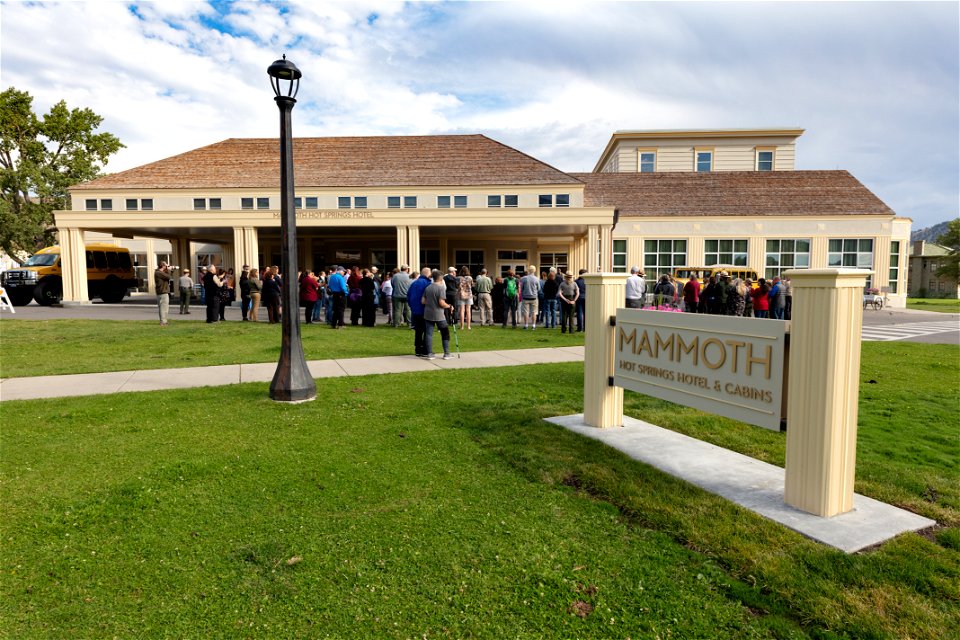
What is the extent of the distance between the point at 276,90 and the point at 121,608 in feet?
19.2

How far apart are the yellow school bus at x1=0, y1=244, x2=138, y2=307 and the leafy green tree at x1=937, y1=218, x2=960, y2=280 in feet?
230

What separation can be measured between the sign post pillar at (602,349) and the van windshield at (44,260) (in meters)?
32.7

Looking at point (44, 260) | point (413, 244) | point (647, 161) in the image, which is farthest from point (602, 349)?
point (647, 161)

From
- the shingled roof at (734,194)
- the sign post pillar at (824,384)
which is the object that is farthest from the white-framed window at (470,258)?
the sign post pillar at (824,384)

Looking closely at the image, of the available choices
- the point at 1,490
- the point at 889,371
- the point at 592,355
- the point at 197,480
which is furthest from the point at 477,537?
the point at 889,371

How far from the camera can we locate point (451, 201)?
32.2 metres

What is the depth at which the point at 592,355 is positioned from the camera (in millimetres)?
5957

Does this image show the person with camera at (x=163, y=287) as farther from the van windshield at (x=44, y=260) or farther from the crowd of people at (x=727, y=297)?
the van windshield at (x=44, y=260)

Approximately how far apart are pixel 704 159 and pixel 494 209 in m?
24.2

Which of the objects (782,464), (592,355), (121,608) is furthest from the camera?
(592,355)

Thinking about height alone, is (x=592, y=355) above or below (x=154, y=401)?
above

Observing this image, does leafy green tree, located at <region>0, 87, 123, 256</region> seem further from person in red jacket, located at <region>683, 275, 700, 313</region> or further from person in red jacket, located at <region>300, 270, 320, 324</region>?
person in red jacket, located at <region>683, 275, 700, 313</region>

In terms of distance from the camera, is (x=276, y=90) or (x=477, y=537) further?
(x=276, y=90)

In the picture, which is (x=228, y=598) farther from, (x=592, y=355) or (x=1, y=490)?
(x=592, y=355)
